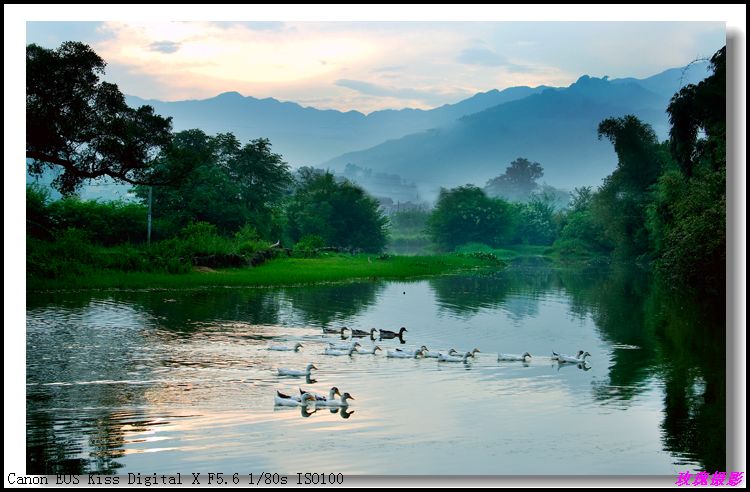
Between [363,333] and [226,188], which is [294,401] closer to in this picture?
[363,333]

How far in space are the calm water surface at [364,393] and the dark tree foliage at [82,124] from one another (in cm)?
425

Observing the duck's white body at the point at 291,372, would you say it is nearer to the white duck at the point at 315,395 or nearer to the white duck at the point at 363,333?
the white duck at the point at 315,395

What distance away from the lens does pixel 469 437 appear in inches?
491

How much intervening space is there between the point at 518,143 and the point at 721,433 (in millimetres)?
48637

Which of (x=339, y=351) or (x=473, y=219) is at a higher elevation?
(x=473, y=219)

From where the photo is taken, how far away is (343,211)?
64438 millimetres

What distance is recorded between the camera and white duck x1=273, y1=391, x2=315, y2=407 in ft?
46.0

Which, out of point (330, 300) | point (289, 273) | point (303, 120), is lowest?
point (330, 300)

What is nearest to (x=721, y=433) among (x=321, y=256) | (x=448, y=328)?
(x=448, y=328)

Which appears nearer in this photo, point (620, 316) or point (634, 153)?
point (620, 316)

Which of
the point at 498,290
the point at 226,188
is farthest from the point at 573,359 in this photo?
the point at 226,188

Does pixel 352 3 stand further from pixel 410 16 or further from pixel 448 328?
pixel 448 328

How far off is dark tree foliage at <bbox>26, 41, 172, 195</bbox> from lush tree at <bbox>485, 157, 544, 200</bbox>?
5564cm

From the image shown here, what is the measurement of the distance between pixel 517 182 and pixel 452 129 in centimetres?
5422
